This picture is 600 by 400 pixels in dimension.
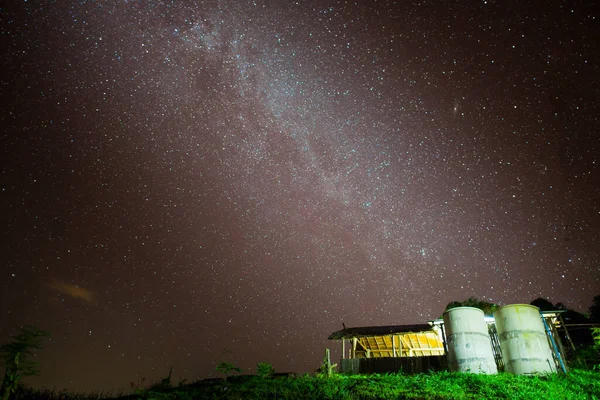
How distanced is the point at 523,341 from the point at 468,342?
2474 mm

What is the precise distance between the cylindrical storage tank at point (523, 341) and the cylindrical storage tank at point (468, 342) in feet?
2.39

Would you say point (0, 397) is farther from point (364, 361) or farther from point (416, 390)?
point (364, 361)

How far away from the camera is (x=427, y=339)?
78.6 feet

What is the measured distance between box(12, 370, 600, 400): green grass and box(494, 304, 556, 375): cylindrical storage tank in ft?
3.07

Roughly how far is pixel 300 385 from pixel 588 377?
12.5 meters

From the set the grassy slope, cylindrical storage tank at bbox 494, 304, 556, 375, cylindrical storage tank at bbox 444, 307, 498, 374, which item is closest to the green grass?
the grassy slope

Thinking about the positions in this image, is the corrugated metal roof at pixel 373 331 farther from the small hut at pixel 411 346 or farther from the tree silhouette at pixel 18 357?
the tree silhouette at pixel 18 357

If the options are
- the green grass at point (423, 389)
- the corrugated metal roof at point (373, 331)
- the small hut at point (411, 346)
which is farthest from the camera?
the corrugated metal roof at point (373, 331)

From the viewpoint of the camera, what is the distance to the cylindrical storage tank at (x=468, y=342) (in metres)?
15.0

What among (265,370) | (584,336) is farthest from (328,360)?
(584,336)

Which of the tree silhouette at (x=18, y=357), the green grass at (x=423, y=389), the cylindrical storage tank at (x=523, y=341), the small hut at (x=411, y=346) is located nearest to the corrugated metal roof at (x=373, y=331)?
the small hut at (x=411, y=346)

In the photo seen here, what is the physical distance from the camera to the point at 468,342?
15.5 m

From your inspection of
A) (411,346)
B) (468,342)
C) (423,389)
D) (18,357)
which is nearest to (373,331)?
(411,346)

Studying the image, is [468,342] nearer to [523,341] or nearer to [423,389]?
[523,341]
